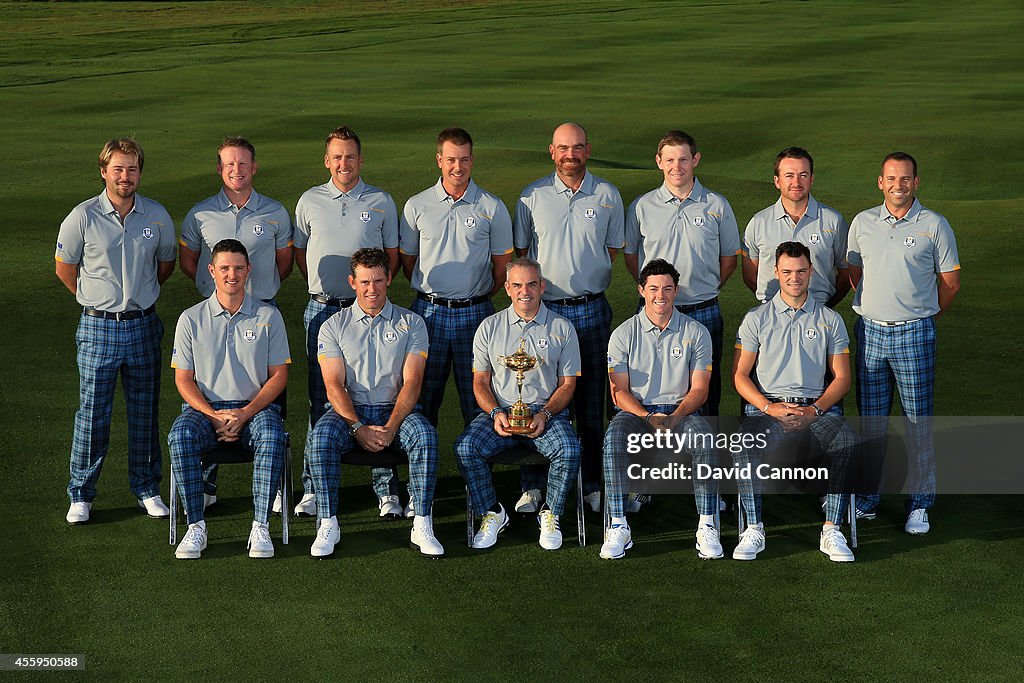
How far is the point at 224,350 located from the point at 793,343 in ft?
11.4

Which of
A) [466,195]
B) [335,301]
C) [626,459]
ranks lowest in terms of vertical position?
[626,459]

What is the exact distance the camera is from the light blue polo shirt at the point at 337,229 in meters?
8.40

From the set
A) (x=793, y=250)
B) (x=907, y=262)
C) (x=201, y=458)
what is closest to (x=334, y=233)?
(x=201, y=458)

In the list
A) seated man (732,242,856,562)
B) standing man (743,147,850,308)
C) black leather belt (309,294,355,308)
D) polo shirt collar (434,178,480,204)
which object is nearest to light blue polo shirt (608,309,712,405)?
seated man (732,242,856,562)

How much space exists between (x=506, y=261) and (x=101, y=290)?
8.55 feet

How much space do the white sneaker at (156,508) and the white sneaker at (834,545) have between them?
401 centimetres

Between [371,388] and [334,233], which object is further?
[334,233]

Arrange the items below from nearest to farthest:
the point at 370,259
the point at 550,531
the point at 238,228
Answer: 1. the point at 550,531
2. the point at 370,259
3. the point at 238,228

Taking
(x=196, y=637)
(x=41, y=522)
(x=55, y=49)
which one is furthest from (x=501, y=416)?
(x=55, y=49)

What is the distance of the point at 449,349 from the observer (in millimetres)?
8492

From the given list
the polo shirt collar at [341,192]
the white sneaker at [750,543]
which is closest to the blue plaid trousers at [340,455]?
the polo shirt collar at [341,192]

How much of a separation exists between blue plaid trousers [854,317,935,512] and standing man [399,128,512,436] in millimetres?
2453

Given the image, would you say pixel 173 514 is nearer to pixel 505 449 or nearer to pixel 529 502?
pixel 505 449

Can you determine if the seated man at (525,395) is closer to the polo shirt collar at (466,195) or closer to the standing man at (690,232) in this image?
the polo shirt collar at (466,195)
